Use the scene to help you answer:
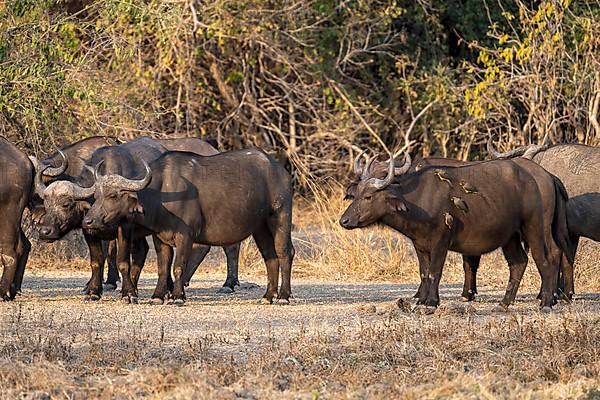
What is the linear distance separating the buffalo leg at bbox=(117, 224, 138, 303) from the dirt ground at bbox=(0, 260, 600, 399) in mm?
254

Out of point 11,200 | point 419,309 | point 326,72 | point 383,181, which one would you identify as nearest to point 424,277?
point 419,309

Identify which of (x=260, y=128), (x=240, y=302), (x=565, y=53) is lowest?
(x=240, y=302)

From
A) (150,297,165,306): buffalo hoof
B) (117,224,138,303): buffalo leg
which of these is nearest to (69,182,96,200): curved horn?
(117,224,138,303): buffalo leg

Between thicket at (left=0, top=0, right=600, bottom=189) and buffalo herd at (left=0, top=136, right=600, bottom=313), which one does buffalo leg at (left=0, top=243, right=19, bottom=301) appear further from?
thicket at (left=0, top=0, right=600, bottom=189)

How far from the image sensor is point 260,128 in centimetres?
2416

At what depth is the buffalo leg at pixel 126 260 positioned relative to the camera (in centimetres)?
1366

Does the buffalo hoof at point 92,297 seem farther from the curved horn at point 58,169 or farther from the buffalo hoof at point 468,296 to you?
the buffalo hoof at point 468,296

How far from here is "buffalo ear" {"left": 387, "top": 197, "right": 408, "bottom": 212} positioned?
42.4ft

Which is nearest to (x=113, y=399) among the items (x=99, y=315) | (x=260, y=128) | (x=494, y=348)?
(x=494, y=348)

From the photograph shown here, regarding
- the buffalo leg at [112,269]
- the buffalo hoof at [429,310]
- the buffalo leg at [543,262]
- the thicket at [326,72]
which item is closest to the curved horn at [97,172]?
the buffalo leg at [112,269]

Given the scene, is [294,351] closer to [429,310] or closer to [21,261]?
[429,310]

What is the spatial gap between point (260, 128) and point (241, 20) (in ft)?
8.86

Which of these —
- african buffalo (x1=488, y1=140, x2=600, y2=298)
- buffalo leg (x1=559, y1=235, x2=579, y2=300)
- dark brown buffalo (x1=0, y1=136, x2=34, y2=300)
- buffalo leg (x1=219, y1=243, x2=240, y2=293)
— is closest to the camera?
dark brown buffalo (x1=0, y1=136, x2=34, y2=300)

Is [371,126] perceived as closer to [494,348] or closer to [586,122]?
[586,122]
